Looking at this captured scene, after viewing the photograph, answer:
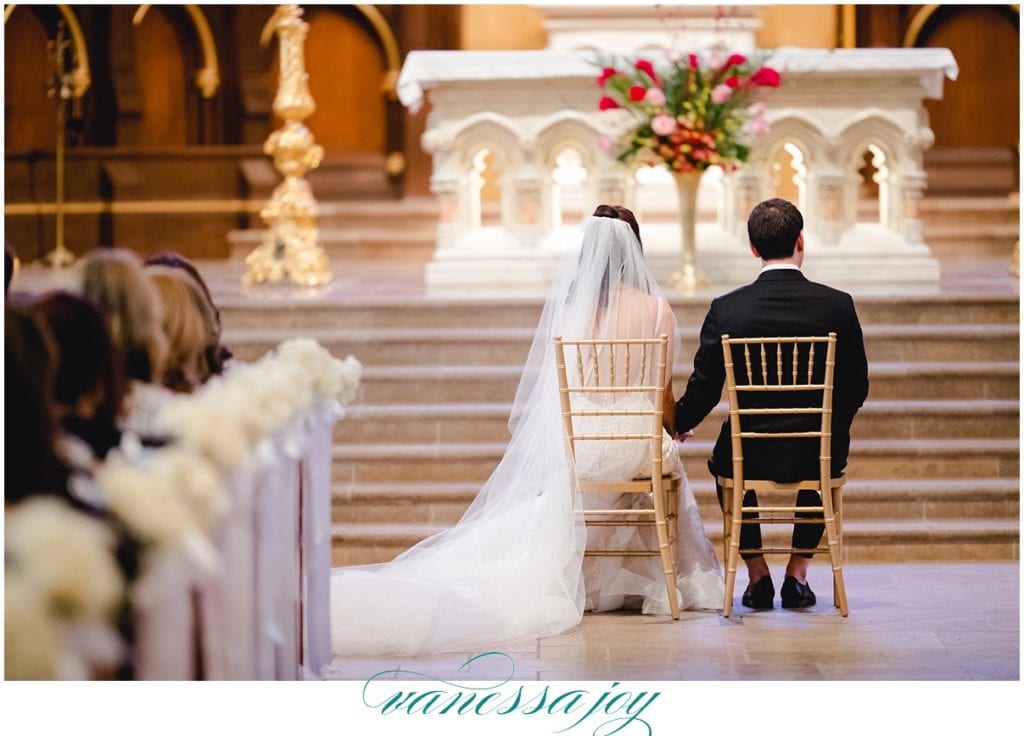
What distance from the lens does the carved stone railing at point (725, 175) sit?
8531mm

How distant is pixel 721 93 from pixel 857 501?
2233 mm

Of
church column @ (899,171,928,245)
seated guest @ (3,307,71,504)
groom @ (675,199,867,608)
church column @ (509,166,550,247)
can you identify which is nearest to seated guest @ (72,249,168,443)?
seated guest @ (3,307,71,504)

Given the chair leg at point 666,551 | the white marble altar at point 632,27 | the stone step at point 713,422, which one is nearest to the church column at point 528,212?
the stone step at point 713,422

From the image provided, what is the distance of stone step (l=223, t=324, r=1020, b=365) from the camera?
7.55m

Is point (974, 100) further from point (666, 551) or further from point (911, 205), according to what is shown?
point (666, 551)

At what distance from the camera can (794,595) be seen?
217 inches

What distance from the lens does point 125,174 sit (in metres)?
11.7

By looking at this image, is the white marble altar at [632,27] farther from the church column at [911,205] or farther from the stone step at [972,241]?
the church column at [911,205]

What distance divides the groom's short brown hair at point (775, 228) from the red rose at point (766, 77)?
2575mm

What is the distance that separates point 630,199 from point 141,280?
17.0 feet
